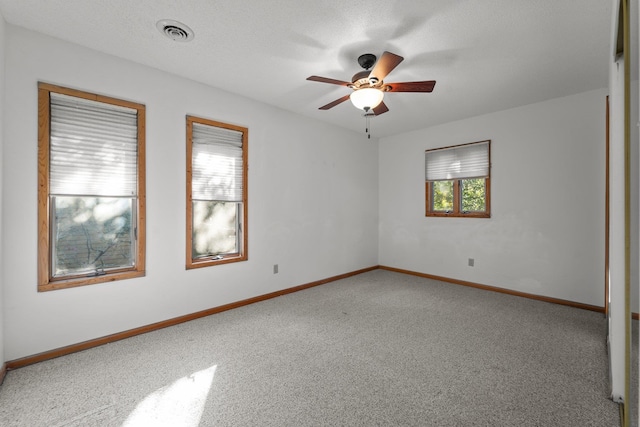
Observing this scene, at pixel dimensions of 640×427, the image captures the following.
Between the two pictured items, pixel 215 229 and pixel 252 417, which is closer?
pixel 252 417

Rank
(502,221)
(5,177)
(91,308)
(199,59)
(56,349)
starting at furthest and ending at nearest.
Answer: (502,221) < (199,59) < (91,308) < (56,349) < (5,177)

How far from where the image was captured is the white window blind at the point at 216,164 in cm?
343

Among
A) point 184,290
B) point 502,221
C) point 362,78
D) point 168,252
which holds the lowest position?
point 184,290

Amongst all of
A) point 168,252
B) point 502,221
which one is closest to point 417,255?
point 502,221

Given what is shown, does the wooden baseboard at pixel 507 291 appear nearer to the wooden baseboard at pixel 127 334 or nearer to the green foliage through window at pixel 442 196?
the green foliage through window at pixel 442 196

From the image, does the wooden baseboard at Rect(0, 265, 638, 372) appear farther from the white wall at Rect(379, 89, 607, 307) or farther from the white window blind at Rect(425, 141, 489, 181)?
the white window blind at Rect(425, 141, 489, 181)

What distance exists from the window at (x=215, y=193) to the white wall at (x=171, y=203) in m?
0.11

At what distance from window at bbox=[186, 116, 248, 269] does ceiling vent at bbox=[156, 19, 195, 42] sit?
965 millimetres

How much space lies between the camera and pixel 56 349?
249 centimetres

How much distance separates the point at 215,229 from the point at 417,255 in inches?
141

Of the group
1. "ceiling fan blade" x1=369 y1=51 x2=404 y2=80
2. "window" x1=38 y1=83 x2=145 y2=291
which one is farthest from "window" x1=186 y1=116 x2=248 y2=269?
"ceiling fan blade" x1=369 y1=51 x2=404 y2=80

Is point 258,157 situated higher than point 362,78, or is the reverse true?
point 362,78

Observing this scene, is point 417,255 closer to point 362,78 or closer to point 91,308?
point 362,78

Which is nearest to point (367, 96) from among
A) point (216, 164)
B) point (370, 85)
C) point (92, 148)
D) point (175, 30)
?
point (370, 85)
